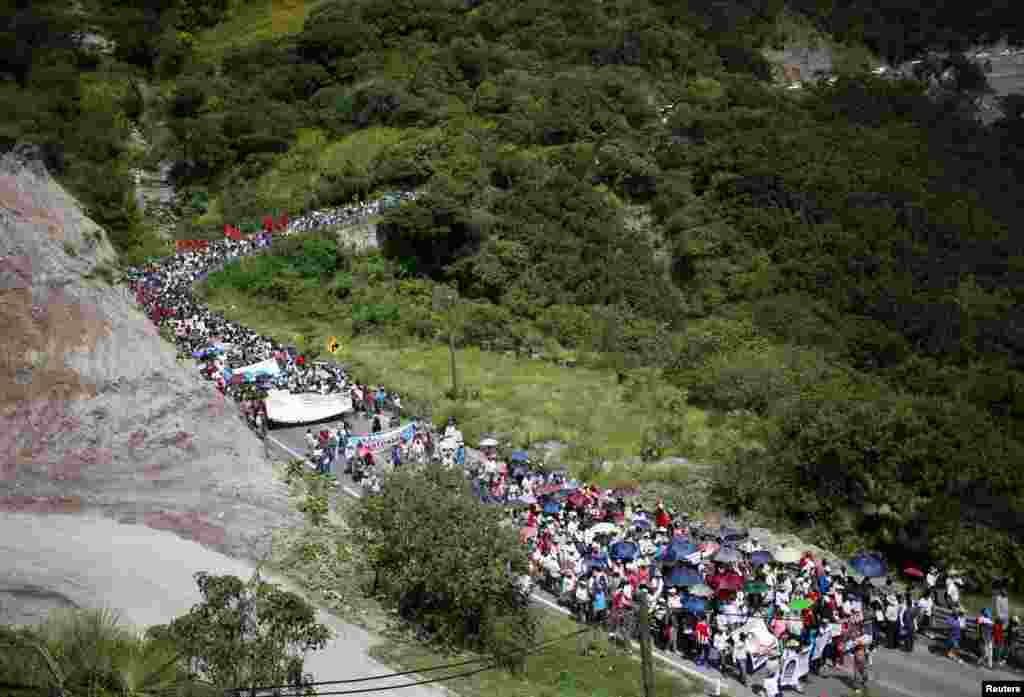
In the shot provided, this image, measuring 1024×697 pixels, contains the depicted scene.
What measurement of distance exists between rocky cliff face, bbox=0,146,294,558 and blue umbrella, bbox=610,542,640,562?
736 centimetres

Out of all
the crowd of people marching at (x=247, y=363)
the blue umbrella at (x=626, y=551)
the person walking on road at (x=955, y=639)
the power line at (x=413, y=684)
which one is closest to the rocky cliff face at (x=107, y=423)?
the crowd of people marching at (x=247, y=363)

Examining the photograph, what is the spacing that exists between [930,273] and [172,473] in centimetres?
3941

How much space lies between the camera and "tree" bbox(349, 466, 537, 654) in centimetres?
1747

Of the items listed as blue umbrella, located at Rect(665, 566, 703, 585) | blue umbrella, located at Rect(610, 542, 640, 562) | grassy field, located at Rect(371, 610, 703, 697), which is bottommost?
grassy field, located at Rect(371, 610, 703, 697)

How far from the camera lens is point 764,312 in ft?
146

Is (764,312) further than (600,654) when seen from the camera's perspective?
Yes

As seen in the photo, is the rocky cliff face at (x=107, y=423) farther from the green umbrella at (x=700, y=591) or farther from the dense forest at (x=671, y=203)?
the dense forest at (x=671, y=203)

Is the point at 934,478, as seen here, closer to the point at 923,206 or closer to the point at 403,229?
the point at 403,229

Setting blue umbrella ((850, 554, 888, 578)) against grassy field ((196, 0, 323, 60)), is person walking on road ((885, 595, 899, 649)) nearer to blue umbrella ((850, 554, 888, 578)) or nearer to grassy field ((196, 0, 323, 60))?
blue umbrella ((850, 554, 888, 578))

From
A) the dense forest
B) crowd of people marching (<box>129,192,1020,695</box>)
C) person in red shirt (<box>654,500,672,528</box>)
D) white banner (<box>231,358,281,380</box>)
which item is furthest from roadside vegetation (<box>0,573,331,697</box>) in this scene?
the dense forest

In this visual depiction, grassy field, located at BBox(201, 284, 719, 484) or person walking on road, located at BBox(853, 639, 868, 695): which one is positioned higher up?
person walking on road, located at BBox(853, 639, 868, 695)

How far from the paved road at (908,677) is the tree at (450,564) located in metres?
3.09

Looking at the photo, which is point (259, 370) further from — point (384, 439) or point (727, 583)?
point (727, 583)

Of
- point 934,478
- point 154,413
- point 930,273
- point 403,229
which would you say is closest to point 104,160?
point 403,229
